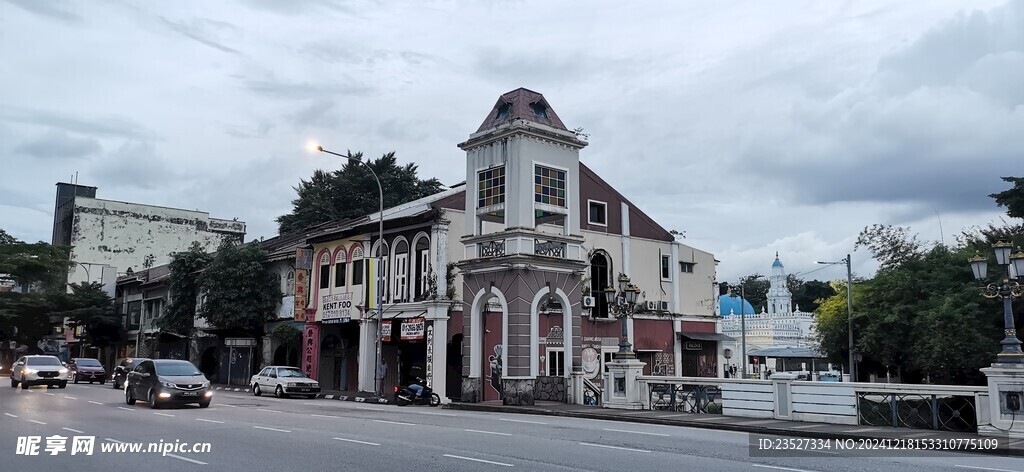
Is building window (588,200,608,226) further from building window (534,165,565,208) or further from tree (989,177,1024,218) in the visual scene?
tree (989,177,1024,218)

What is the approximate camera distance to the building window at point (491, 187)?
29.2 meters

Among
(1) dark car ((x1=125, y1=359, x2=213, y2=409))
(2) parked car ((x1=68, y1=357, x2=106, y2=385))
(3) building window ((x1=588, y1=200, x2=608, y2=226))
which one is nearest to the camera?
(1) dark car ((x1=125, y1=359, x2=213, y2=409))

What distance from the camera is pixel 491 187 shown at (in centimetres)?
2969

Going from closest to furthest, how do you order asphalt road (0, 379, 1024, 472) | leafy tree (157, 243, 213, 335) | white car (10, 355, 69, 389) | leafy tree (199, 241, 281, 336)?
asphalt road (0, 379, 1024, 472), white car (10, 355, 69, 389), leafy tree (199, 241, 281, 336), leafy tree (157, 243, 213, 335)

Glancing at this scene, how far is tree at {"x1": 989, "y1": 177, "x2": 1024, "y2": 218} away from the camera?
2833cm

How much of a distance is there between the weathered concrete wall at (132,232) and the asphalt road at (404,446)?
4935cm

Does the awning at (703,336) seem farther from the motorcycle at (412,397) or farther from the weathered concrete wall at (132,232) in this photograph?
the weathered concrete wall at (132,232)

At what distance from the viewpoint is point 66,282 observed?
61188mm

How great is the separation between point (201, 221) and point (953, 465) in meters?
69.1

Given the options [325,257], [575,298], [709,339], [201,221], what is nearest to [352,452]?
[575,298]

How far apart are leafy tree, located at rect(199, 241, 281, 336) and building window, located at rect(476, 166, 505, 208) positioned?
63.5 feet

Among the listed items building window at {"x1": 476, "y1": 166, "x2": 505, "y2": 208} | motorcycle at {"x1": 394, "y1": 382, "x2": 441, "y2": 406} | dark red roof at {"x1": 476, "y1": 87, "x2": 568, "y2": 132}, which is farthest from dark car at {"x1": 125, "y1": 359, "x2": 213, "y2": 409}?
dark red roof at {"x1": 476, "y1": 87, "x2": 568, "y2": 132}

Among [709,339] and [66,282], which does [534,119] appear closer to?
[709,339]

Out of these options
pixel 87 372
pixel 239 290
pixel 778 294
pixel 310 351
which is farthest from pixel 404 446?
pixel 778 294
